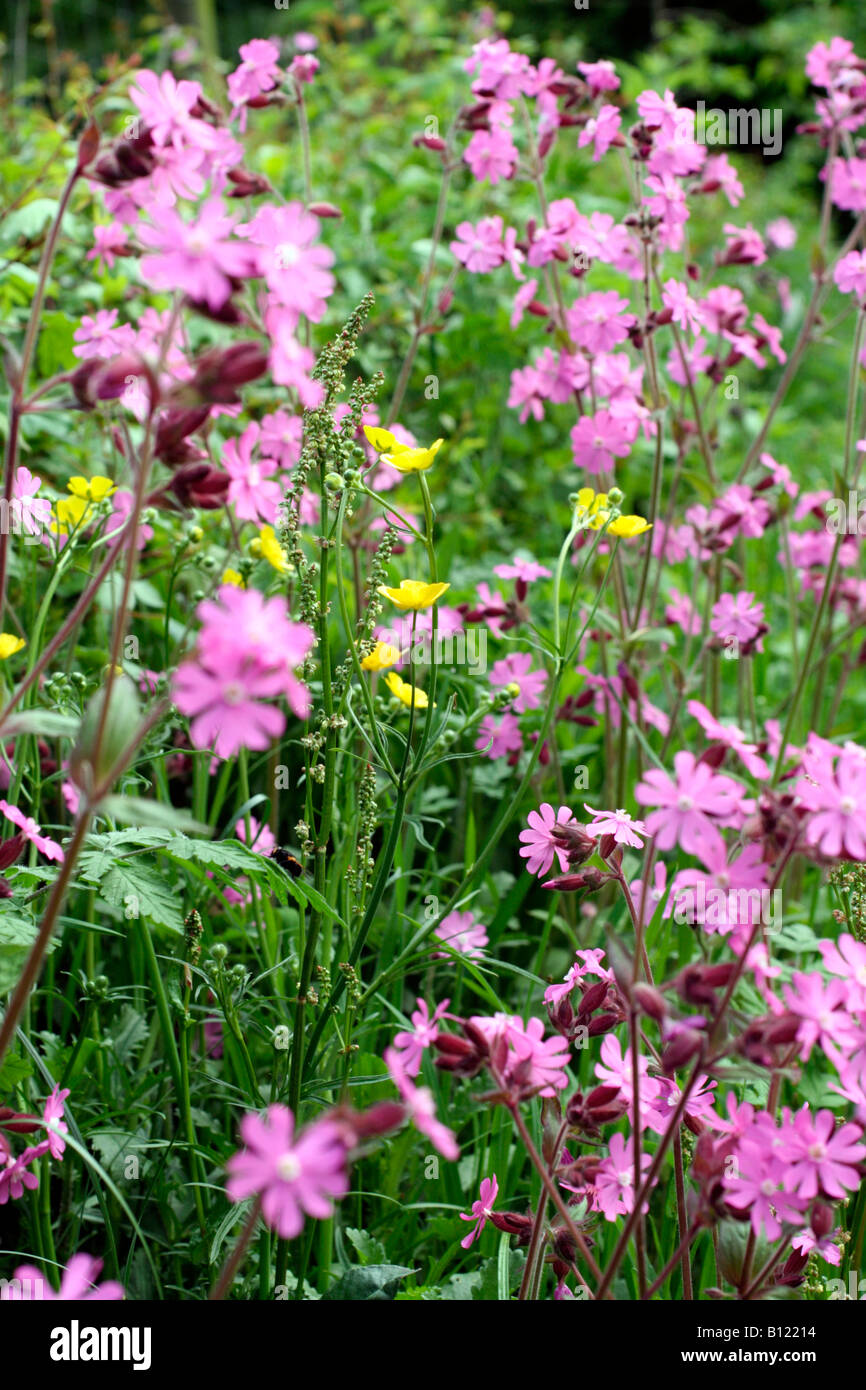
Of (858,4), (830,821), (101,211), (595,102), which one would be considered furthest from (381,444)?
(858,4)

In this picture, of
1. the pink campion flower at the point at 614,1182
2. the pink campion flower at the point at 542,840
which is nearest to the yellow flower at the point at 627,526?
the pink campion flower at the point at 542,840

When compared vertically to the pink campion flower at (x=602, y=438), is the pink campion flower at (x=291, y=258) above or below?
below

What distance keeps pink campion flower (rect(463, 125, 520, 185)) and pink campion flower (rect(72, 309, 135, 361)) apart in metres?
0.68

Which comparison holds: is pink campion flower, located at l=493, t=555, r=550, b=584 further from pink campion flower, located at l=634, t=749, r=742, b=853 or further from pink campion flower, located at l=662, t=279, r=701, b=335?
pink campion flower, located at l=634, t=749, r=742, b=853

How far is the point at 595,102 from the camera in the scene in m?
1.89

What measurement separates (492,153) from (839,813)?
140cm

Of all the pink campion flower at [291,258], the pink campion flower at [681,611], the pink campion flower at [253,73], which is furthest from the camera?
the pink campion flower at [681,611]

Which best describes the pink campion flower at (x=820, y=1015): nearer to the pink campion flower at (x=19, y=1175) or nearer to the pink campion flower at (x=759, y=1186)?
the pink campion flower at (x=759, y=1186)

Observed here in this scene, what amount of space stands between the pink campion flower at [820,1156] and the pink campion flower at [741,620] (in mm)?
1067

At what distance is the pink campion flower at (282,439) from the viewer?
4.93 ft

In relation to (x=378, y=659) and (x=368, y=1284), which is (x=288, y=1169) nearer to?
(x=368, y=1284)

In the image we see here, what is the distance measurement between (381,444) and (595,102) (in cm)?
108

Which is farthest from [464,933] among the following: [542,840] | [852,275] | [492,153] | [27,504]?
[492,153]

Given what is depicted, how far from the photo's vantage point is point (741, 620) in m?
1.77
